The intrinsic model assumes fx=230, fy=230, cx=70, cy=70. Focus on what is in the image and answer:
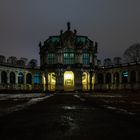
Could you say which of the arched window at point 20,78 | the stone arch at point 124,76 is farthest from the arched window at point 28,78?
the stone arch at point 124,76

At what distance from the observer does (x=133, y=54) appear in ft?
252

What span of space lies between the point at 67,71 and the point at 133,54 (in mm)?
22820

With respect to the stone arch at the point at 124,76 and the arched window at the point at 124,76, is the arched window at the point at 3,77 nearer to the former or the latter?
the stone arch at the point at 124,76

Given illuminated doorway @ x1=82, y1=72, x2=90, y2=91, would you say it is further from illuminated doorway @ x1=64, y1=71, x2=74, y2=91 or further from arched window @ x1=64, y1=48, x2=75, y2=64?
arched window @ x1=64, y1=48, x2=75, y2=64

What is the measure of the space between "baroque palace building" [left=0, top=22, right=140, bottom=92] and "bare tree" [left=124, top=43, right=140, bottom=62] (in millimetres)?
7460

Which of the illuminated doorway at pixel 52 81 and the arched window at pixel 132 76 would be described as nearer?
the arched window at pixel 132 76

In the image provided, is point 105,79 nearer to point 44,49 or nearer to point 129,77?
point 129,77

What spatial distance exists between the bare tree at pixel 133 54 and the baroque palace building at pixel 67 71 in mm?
7460

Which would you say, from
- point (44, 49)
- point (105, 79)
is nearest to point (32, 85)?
point (44, 49)

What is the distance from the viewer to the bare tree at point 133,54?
75.5 meters

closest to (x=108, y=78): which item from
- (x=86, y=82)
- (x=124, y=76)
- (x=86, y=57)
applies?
(x=124, y=76)

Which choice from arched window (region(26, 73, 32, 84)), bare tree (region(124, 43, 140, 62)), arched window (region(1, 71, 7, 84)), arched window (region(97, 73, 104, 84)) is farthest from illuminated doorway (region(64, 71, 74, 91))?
arched window (region(1, 71, 7, 84))

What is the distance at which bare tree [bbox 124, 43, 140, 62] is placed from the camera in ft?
248

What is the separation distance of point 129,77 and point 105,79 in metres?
9.24
